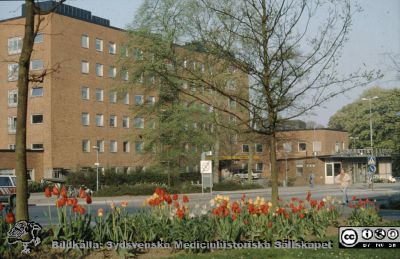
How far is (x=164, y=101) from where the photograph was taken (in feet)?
164

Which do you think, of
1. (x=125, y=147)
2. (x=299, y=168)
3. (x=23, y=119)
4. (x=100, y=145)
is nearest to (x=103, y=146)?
(x=100, y=145)

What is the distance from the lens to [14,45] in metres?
62.1

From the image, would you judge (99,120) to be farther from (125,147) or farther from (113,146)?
(125,147)

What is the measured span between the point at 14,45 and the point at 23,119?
55842 millimetres

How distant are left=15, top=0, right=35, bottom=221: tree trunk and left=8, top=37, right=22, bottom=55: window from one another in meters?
54.7

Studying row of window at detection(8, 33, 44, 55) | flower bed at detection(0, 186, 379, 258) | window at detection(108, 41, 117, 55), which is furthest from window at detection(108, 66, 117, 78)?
flower bed at detection(0, 186, 379, 258)

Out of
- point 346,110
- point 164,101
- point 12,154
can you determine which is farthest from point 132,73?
point 346,110

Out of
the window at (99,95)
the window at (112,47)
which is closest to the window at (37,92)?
the window at (99,95)

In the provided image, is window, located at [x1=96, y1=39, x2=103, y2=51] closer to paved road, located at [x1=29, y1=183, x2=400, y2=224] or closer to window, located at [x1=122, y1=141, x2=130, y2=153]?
window, located at [x1=122, y1=141, x2=130, y2=153]

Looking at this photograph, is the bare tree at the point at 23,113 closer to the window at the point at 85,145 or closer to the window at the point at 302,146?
the window at the point at 85,145

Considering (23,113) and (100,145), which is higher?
(100,145)

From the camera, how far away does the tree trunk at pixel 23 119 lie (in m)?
9.36

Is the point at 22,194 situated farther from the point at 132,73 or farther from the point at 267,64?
the point at 132,73

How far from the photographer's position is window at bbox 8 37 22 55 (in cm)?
6178
